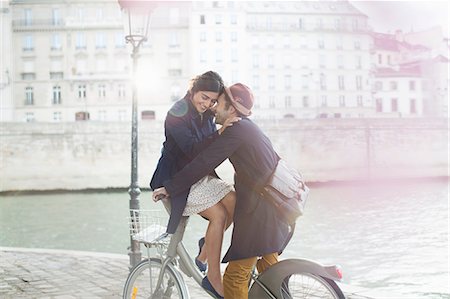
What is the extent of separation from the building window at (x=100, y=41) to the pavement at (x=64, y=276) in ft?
69.0

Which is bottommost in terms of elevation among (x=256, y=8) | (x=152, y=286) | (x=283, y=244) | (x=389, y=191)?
(x=389, y=191)

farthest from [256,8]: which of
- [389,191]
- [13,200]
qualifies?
[13,200]

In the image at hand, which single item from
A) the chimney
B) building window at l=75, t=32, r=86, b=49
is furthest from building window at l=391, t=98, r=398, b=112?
building window at l=75, t=32, r=86, b=49

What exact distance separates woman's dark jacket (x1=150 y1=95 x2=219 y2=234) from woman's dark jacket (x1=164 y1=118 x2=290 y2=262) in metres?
0.09

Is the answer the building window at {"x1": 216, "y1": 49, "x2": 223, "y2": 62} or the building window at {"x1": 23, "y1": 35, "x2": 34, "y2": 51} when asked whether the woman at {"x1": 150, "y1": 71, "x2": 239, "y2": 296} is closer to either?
the building window at {"x1": 216, "y1": 49, "x2": 223, "y2": 62}

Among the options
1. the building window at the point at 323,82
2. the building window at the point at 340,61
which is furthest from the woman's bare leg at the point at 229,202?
the building window at the point at 340,61

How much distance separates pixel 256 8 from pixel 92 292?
24055mm

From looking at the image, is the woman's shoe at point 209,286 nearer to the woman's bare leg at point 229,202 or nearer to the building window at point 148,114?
the woman's bare leg at point 229,202

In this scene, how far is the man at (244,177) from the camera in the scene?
6.11 ft

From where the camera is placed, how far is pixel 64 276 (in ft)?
12.1

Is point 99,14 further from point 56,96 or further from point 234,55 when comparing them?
point 234,55

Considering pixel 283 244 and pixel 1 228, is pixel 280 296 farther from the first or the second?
pixel 1 228

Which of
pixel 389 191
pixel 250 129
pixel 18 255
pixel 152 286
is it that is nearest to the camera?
pixel 250 129

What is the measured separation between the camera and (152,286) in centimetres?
220
